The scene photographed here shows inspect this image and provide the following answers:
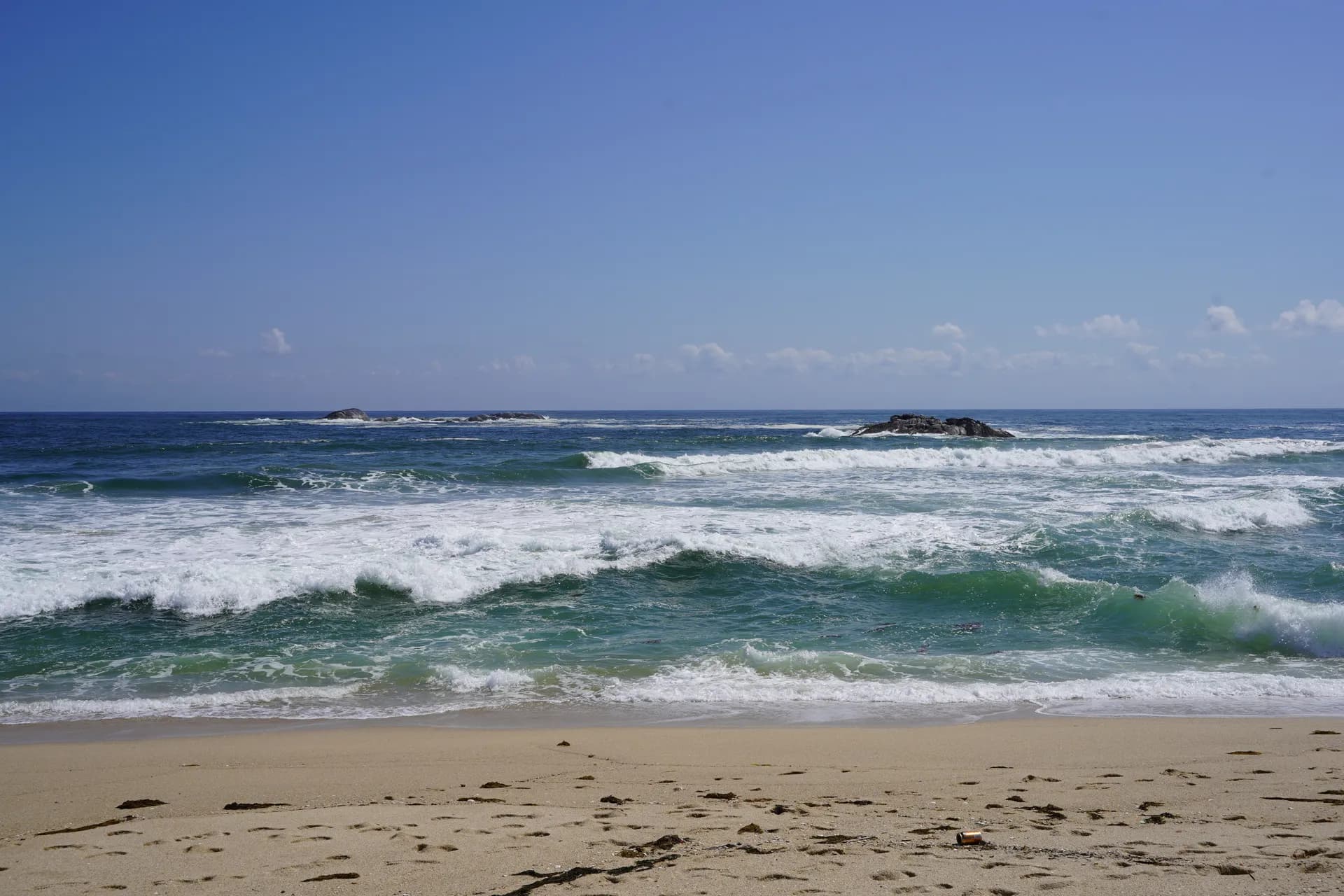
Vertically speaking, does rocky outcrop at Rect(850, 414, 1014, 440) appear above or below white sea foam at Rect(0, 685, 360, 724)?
above

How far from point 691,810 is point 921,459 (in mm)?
27020

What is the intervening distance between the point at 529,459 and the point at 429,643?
2106 cm

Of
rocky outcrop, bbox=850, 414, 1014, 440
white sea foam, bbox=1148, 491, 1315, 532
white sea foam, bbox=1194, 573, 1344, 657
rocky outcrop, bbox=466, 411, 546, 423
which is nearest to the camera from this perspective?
white sea foam, bbox=1194, 573, 1344, 657

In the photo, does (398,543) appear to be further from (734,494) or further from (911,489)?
(911,489)

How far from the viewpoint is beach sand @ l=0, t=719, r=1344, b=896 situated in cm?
335

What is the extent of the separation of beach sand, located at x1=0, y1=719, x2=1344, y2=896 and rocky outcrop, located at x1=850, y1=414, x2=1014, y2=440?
1554 inches

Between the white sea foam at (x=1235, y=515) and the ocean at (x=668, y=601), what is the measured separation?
97 millimetres

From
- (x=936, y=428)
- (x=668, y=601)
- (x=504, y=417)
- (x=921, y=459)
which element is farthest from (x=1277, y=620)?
(x=504, y=417)

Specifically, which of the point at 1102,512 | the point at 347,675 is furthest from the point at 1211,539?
the point at 347,675

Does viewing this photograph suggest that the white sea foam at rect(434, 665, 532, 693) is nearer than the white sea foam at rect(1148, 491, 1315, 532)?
Yes

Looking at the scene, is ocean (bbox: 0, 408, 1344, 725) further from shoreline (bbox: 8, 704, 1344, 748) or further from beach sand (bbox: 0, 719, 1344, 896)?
beach sand (bbox: 0, 719, 1344, 896)

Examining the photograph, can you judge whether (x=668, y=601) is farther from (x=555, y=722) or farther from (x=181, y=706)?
(x=181, y=706)

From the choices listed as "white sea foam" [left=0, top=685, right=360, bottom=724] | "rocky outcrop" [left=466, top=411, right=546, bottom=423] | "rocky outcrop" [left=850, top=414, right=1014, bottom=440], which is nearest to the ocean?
"white sea foam" [left=0, top=685, right=360, bottom=724]

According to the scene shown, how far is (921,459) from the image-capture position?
29.8m
